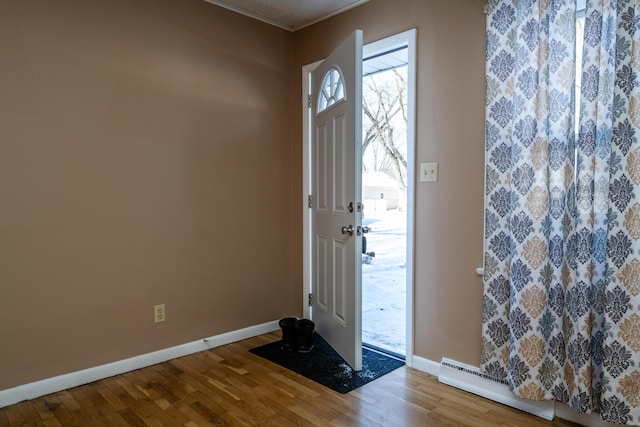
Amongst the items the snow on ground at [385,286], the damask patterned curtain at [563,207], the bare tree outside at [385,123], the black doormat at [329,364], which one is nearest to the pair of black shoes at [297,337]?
the black doormat at [329,364]

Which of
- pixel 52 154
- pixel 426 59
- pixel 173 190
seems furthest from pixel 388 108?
pixel 52 154

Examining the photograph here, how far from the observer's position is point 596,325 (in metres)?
1.86

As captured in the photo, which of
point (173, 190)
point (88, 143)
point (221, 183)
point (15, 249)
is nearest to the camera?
point (15, 249)

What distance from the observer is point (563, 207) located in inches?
75.9

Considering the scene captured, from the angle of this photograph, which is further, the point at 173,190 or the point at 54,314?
the point at 173,190

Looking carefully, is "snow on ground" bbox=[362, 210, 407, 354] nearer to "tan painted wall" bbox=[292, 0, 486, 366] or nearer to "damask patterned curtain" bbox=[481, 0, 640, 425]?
"tan painted wall" bbox=[292, 0, 486, 366]

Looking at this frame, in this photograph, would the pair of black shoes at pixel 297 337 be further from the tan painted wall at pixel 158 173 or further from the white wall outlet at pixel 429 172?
the white wall outlet at pixel 429 172

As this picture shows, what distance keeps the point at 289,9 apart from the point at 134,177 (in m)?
1.62

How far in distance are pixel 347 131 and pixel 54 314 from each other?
6.44 ft

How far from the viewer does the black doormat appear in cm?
243

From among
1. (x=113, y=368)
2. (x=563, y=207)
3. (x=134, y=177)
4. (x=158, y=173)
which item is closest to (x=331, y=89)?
(x=158, y=173)

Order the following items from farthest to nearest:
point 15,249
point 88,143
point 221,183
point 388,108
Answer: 1. point 388,108
2. point 221,183
3. point 88,143
4. point 15,249

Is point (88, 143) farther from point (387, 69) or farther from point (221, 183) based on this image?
point (387, 69)

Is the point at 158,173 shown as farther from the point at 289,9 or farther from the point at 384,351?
the point at 384,351
